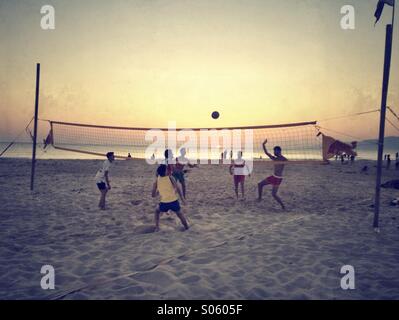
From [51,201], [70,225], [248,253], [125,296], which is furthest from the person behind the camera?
[51,201]

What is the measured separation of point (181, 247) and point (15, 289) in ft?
8.22

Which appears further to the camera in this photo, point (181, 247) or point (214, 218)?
point (214, 218)

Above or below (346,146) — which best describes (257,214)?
below

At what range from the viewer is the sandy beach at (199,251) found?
3346 mm

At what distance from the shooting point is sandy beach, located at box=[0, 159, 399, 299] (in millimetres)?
3346

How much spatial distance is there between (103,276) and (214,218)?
3.66 meters

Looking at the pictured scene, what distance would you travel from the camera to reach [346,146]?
23.2 feet

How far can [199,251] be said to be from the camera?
15.1ft

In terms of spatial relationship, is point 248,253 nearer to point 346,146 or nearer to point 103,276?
point 103,276

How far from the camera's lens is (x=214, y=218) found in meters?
6.88
